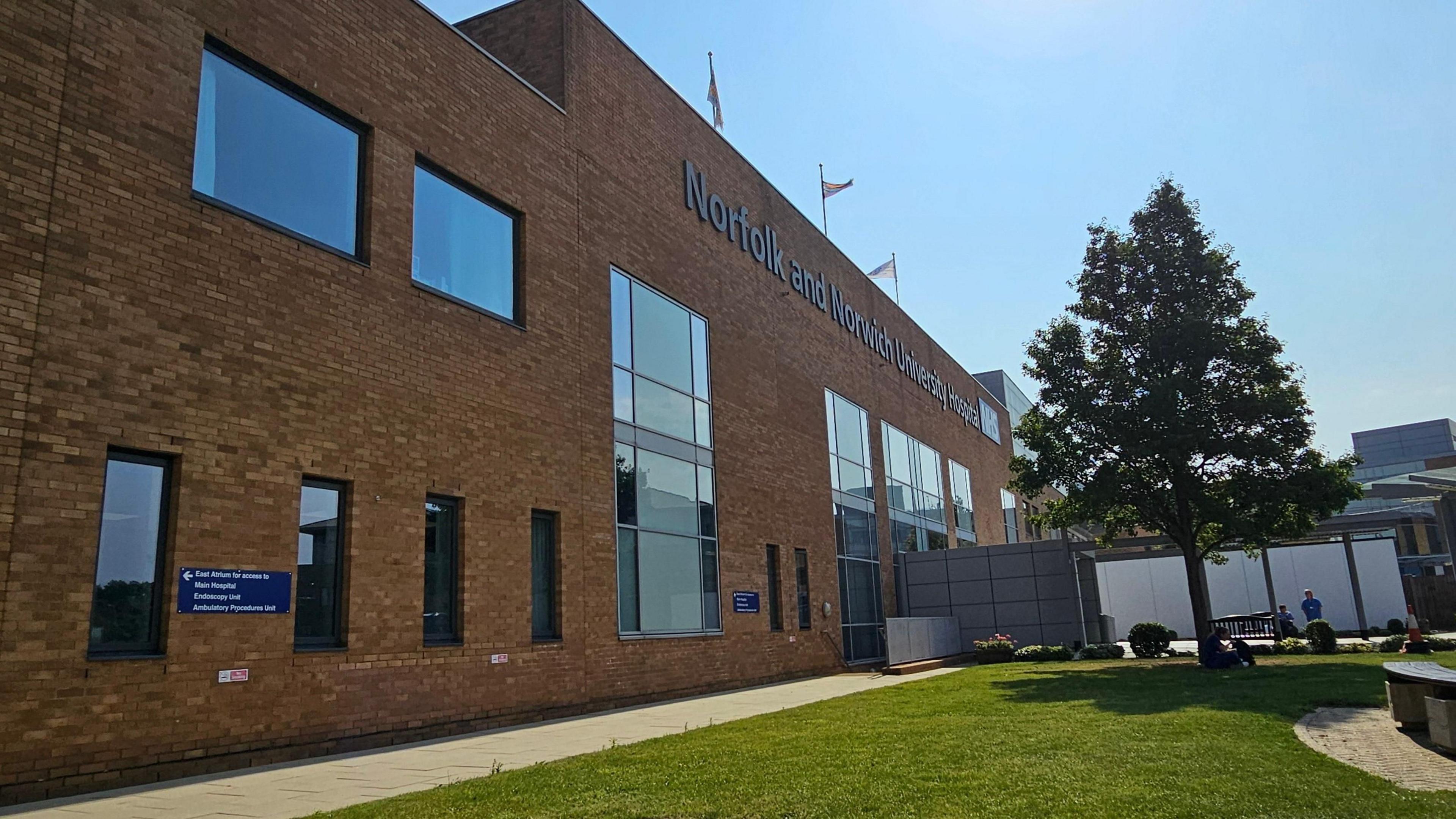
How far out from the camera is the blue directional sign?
10133 mm

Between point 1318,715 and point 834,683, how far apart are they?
34.4 feet

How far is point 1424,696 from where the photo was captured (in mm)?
10250

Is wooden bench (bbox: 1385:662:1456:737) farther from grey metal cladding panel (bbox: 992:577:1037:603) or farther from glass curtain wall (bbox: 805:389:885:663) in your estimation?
grey metal cladding panel (bbox: 992:577:1037:603)

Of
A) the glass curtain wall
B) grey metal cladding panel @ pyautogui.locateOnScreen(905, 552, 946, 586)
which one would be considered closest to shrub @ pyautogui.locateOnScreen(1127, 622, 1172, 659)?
grey metal cladding panel @ pyautogui.locateOnScreen(905, 552, 946, 586)

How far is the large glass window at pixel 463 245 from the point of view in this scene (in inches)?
569

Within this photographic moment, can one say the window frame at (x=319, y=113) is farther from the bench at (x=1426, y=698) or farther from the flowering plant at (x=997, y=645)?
the flowering plant at (x=997, y=645)

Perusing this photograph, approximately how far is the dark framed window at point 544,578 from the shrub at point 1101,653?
54.3 ft

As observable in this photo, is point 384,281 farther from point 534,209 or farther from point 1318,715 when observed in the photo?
point 1318,715

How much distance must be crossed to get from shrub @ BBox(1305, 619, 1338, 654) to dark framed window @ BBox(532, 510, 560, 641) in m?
18.7

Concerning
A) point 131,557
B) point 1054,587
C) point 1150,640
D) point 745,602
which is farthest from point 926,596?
point 131,557

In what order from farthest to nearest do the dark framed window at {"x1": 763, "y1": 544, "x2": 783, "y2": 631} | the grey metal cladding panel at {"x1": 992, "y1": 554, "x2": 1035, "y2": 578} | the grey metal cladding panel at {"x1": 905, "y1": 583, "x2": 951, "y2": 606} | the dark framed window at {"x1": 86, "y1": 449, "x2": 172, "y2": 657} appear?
1. the grey metal cladding panel at {"x1": 905, "y1": 583, "x2": 951, "y2": 606}
2. the grey metal cladding panel at {"x1": 992, "y1": 554, "x2": 1035, "y2": 578}
3. the dark framed window at {"x1": 763, "y1": 544, "x2": 783, "y2": 631}
4. the dark framed window at {"x1": 86, "y1": 449, "x2": 172, "y2": 657}

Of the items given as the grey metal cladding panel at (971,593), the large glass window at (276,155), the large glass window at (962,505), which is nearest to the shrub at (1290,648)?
the grey metal cladding panel at (971,593)

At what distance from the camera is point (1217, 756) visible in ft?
28.2

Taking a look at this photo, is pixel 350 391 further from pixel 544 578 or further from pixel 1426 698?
pixel 1426 698
